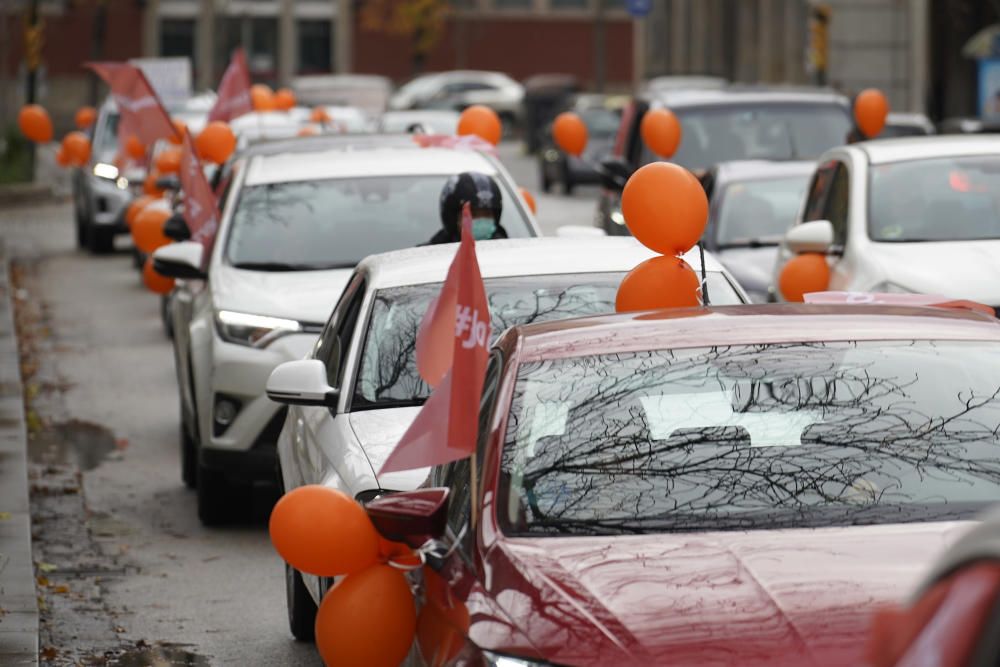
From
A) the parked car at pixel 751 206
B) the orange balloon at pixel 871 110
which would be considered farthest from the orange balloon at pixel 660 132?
the orange balloon at pixel 871 110

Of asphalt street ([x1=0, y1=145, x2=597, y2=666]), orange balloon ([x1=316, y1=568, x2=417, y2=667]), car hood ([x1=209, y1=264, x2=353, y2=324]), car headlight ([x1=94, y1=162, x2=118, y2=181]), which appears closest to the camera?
orange balloon ([x1=316, y1=568, x2=417, y2=667])

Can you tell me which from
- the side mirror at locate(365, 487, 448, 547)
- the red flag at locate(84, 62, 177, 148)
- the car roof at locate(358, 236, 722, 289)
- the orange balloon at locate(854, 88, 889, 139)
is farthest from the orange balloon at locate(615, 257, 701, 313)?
the orange balloon at locate(854, 88, 889, 139)

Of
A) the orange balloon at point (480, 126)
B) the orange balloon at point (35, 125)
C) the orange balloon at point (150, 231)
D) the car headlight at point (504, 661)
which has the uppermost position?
the orange balloon at point (480, 126)

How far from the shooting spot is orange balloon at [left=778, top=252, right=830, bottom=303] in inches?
455

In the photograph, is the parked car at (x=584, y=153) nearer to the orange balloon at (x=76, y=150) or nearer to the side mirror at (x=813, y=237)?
the orange balloon at (x=76, y=150)

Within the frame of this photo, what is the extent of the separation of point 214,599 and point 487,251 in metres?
1.91

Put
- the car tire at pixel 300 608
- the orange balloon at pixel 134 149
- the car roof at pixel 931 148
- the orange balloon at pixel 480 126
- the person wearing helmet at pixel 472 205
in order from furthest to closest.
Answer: the orange balloon at pixel 134 149 → the orange balloon at pixel 480 126 → the car roof at pixel 931 148 → the person wearing helmet at pixel 472 205 → the car tire at pixel 300 608

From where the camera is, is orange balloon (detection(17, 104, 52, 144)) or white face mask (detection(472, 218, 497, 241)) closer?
white face mask (detection(472, 218, 497, 241))

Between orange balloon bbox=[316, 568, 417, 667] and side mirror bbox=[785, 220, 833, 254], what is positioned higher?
side mirror bbox=[785, 220, 833, 254]

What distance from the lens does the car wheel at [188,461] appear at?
11430mm

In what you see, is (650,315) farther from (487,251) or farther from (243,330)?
(243,330)

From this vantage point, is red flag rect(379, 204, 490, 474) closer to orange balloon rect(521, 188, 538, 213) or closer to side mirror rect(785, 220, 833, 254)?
orange balloon rect(521, 188, 538, 213)

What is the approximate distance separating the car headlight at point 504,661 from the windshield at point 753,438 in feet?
1.79

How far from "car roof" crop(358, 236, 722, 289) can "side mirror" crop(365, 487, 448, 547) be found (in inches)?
100
